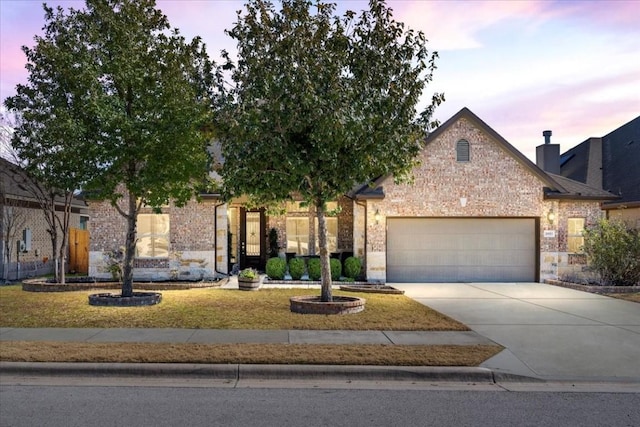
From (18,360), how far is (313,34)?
873 centimetres

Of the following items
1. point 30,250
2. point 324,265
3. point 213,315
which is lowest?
point 213,315

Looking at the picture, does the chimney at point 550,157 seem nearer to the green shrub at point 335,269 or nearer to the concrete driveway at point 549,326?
the concrete driveway at point 549,326

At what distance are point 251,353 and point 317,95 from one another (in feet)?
18.8

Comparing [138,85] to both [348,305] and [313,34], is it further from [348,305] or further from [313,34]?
[348,305]

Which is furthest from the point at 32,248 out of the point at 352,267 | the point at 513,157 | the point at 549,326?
the point at 549,326

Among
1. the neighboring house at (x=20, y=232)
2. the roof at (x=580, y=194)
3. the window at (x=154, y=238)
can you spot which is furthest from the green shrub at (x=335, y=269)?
the neighboring house at (x=20, y=232)

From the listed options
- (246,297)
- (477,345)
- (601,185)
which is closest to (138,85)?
(246,297)

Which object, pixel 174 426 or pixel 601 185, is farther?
pixel 601 185

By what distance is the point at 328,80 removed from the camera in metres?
11.3

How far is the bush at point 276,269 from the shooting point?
57.5 ft

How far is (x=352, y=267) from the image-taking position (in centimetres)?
1764

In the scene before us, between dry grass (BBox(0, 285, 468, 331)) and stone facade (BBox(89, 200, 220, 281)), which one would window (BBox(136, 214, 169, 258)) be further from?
dry grass (BBox(0, 285, 468, 331))

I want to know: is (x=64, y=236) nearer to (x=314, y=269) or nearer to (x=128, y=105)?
(x=128, y=105)

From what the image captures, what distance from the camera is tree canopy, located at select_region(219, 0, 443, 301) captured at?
36.7ft
